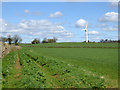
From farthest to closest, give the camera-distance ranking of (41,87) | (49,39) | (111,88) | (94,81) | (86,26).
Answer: (49,39) → (86,26) → (94,81) → (111,88) → (41,87)

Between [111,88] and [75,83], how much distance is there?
184cm

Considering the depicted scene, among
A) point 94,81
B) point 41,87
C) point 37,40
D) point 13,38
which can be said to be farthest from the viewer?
point 37,40

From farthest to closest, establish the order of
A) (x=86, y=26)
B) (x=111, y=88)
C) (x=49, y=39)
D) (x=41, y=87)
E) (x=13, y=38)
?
(x=49, y=39) < (x=13, y=38) < (x=86, y=26) < (x=111, y=88) < (x=41, y=87)

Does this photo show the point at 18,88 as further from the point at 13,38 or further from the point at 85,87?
the point at 13,38

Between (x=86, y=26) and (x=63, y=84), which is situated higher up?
(x=86, y=26)

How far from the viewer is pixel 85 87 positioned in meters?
9.59

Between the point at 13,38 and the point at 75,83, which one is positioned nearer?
the point at 75,83

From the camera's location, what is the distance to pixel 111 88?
388 inches

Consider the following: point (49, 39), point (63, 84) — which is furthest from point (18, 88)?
point (49, 39)

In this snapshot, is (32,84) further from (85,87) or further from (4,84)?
(85,87)

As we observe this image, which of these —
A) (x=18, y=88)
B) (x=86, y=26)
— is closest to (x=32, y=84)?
(x=18, y=88)

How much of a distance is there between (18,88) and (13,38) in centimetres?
12759

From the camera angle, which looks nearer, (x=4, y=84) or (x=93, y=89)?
(x=93, y=89)

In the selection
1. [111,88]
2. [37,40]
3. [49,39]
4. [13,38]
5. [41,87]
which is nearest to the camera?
[41,87]
